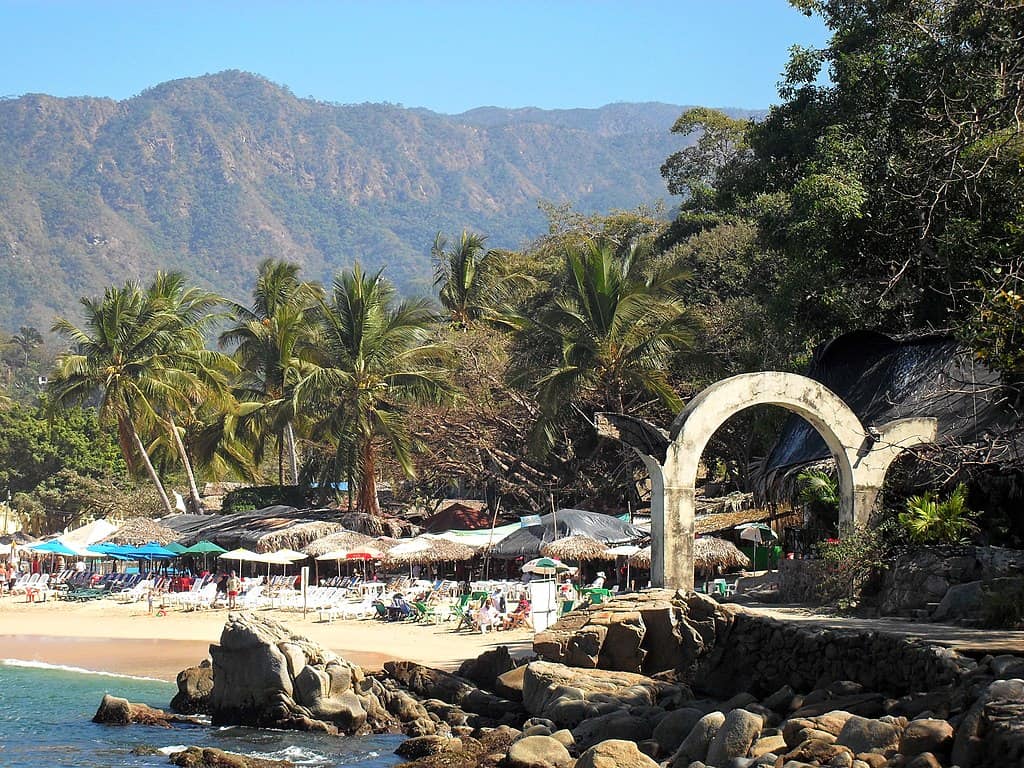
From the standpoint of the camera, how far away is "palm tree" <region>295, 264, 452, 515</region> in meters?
35.1

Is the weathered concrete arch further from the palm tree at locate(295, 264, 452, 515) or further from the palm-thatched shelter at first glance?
the palm tree at locate(295, 264, 452, 515)

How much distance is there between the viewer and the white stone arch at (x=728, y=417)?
16.5 meters

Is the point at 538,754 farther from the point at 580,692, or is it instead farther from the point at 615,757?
the point at 580,692

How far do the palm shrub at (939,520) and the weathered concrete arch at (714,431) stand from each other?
0.82 meters

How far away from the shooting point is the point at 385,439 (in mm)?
36531

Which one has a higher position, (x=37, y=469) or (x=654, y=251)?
(x=654, y=251)

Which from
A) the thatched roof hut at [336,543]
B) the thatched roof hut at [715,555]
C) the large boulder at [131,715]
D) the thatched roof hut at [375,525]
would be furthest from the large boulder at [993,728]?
the thatched roof hut at [375,525]

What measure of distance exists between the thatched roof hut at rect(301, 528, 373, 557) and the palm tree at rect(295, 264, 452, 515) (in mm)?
5034

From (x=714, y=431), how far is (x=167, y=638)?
45.7ft

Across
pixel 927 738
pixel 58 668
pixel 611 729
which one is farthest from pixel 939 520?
pixel 58 668

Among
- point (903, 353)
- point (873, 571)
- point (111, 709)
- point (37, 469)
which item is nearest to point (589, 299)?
point (903, 353)

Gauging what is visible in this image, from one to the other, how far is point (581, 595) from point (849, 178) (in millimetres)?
10370

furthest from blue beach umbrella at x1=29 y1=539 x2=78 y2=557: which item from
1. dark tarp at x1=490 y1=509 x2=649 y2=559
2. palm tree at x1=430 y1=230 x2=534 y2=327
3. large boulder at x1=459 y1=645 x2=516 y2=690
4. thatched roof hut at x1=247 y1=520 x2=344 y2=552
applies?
large boulder at x1=459 y1=645 x2=516 y2=690

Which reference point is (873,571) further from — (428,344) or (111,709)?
(428,344)
